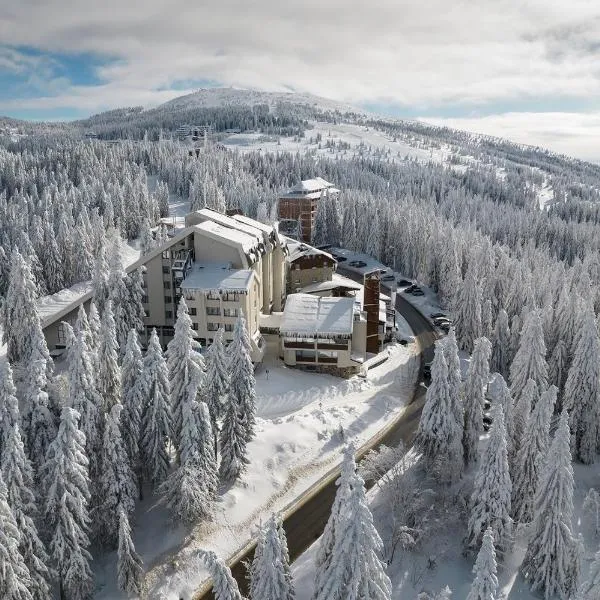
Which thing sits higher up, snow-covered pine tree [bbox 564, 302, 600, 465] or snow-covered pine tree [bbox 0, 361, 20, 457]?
snow-covered pine tree [bbox 0, 361, 20, 457]

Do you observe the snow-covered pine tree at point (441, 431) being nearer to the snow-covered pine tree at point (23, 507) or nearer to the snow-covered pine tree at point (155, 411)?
the snow-covered pine tree at point (155, 411)

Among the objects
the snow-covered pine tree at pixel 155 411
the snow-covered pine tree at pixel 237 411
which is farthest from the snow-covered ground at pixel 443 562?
the snow-covered pine tree at pixel 155 411

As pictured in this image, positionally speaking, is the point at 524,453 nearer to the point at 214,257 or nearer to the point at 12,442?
the point at 12,442

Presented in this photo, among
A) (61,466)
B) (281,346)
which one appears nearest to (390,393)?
(281,346)

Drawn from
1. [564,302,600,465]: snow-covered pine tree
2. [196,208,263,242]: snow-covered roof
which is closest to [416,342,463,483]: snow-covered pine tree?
[564,302,600,465]: snow-covered pine tree

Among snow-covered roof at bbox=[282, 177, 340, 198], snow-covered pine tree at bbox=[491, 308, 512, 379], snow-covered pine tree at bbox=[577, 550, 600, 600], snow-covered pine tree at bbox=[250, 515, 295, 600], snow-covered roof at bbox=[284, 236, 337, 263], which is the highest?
snow-covered roof at bbox=[282, 177, 340, 198]

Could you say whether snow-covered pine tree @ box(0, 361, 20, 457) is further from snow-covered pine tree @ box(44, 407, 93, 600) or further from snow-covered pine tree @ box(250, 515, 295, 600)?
snow-covered pine tree @ box(250, 515, 295, 600)
